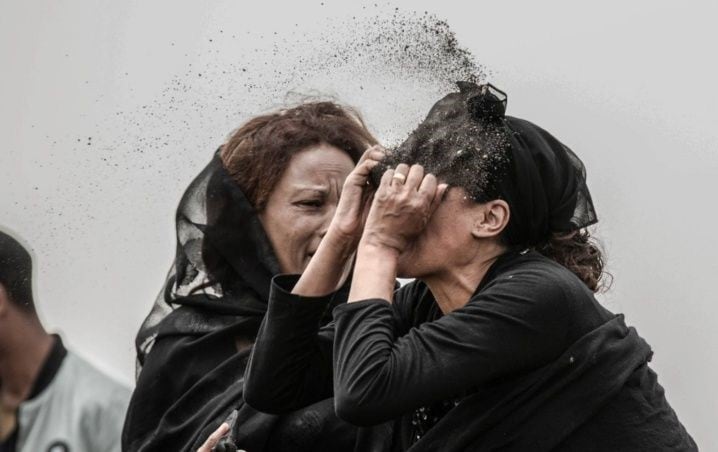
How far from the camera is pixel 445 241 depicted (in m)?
2.90

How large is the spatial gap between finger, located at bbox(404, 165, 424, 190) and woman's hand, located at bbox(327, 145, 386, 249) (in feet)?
0.68

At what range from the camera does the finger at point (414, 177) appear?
286cm

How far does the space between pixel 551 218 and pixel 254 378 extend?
2.36 ft

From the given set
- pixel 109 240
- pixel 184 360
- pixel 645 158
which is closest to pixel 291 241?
pixel 184 360

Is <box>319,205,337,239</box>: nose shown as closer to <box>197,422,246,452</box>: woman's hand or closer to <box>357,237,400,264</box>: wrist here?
<box>197,422,246,452</box>: woman's hand

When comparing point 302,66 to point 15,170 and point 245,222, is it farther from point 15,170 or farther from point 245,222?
point 15,170

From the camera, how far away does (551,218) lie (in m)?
2.96

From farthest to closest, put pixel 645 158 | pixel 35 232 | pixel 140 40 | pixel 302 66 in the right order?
pixel 140 40 < pixel 35 232 < pixel 645 158 < pixel 302 66

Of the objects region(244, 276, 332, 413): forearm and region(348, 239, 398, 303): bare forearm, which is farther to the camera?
region(244, 276, 332, 413): forearm

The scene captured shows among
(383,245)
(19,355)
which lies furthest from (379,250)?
(19,355)

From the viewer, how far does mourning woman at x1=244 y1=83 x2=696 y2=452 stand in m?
2.68

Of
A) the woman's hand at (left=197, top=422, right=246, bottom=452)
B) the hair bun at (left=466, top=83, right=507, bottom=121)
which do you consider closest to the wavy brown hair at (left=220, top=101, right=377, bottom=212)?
the woman's hand at (left=197, top=422, right=246, bottom=452)

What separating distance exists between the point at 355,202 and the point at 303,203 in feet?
2.60

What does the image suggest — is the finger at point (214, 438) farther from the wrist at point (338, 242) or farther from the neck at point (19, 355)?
the neck at point (19, 355)
